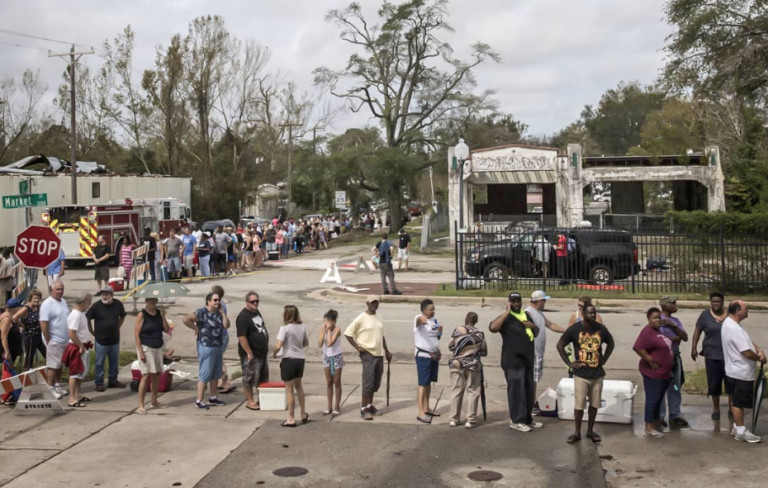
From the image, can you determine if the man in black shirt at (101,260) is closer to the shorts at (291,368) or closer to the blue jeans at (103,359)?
the blue jeans at (103,359)

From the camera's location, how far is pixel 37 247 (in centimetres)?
1321

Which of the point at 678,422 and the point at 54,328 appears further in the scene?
the point at 54,328

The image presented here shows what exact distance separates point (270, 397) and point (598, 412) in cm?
413

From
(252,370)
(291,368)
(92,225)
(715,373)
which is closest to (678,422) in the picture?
(715,373)

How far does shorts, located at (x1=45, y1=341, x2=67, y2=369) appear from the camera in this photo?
1088 centimetres

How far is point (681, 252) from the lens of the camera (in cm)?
2106

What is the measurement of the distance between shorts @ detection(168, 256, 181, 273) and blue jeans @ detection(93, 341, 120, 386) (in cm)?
1267

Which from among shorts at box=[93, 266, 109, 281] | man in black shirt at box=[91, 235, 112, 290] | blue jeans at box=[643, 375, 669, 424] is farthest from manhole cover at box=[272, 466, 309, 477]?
shorts at box=[93, 266, 109, 281]

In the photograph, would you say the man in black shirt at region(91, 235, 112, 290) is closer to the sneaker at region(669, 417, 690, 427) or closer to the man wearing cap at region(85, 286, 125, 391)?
the man wearing cap at region(85, 286, 125, 391)

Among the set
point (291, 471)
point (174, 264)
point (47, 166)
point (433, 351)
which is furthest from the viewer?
point (47, 166)

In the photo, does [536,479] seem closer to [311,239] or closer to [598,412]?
[598,412]

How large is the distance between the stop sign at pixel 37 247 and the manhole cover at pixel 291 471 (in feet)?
22.4

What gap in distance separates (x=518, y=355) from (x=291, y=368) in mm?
2707

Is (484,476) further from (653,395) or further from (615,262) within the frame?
(615,262)
